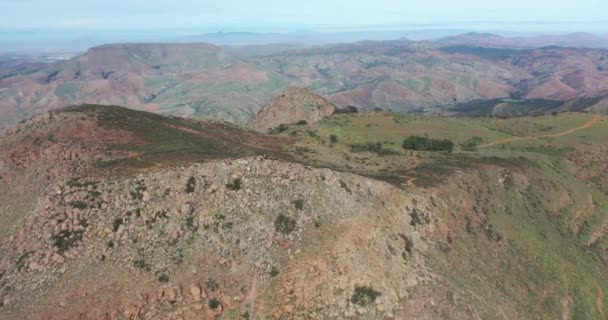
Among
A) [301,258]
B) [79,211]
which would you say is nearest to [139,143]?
[79,211]

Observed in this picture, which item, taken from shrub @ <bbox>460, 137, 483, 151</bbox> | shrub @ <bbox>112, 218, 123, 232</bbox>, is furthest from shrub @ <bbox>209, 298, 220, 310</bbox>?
shrub @ <bbox>460, 137, 483, 151</bbox>

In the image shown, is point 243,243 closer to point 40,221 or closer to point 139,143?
point 40,221

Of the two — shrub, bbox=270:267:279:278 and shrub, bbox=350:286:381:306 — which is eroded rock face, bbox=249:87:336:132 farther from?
shrub, bbox=350:286:381:306

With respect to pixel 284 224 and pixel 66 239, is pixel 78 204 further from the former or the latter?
pixel 284 224

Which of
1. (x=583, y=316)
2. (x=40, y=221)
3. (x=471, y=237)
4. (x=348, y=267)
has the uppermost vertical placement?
(x=40, y=221)

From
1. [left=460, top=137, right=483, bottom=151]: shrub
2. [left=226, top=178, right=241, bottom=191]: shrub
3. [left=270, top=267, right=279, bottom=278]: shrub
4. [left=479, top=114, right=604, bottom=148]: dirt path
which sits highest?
[left=226, top=178, right=241, bottom=191]: shrub

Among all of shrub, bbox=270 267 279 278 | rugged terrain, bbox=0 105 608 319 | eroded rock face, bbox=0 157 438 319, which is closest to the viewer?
eroded rock face, bbox=0 157 438 319

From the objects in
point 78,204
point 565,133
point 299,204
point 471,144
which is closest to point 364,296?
point 299,204
